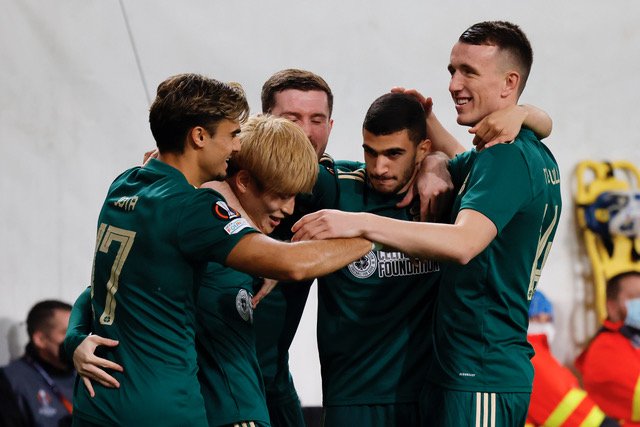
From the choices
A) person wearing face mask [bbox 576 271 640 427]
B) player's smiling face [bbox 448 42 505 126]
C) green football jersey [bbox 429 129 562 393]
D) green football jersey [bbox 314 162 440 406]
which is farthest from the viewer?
person wearing face mask [bbox 576 271 640 427]

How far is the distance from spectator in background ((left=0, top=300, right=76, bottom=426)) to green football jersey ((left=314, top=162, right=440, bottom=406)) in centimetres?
244

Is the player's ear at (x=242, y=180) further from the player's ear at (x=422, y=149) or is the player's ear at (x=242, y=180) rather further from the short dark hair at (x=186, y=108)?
the player's ear at (x=422, y=149)

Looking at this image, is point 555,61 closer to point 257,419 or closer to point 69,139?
point 69,139

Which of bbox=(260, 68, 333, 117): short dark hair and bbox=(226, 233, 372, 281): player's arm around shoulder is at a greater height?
bbox=(260, 68, 333, 117): short dark hair

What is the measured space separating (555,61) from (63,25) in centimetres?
336

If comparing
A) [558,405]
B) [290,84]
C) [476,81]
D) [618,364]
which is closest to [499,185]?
[476,81]

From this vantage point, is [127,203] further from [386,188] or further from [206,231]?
[386,188]

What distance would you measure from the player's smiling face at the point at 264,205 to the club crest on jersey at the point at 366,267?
0.36m

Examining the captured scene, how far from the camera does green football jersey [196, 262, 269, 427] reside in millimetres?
1945

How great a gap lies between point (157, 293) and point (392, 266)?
3.00ft

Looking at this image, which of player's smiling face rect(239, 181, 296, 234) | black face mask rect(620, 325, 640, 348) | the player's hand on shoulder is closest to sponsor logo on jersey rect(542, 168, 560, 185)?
player's smiling face rect(239, 181, 296, 234)

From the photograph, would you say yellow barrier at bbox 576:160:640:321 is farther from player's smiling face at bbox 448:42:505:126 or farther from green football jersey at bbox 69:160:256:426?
green football jersey at bbox 69:160:256:426

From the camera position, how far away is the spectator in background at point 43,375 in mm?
4289

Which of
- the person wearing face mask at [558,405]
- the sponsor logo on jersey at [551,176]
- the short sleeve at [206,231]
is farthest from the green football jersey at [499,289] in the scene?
the person wearing face mask at [558,405]
